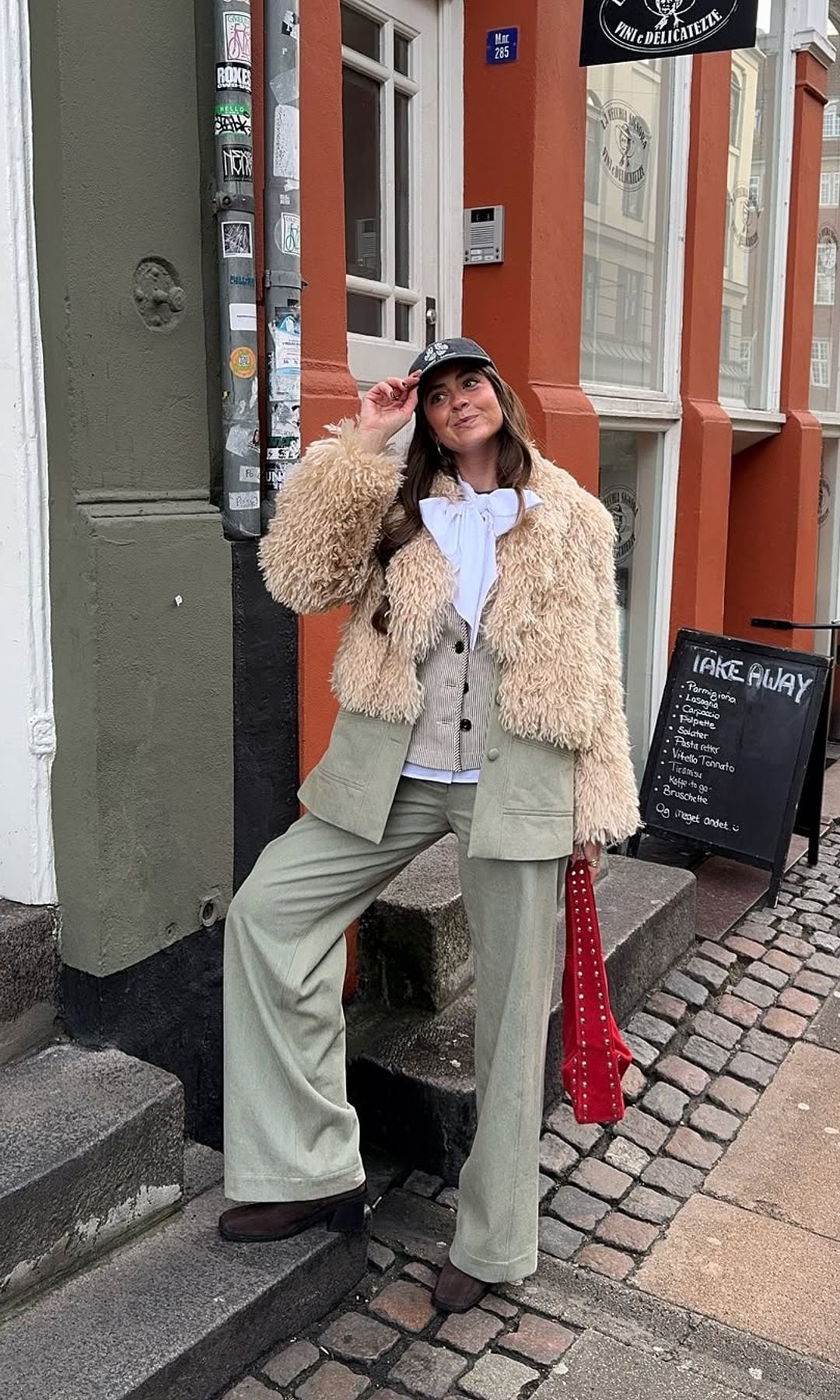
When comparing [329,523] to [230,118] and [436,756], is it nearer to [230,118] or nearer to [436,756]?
[436,756]

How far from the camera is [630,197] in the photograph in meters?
5.86

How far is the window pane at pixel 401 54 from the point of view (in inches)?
175

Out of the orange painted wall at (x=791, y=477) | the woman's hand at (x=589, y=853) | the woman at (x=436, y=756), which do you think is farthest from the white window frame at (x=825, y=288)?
the woman's hand at (x=589, y=853)

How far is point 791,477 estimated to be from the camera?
7.98m

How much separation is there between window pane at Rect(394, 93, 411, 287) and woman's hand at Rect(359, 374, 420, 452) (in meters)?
2.12

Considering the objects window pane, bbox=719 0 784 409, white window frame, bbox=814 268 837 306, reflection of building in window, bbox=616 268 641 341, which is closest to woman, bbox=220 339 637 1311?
reflection of building in window, bbox=616 268 641 341

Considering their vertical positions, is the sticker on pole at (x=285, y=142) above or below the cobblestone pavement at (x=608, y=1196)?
above

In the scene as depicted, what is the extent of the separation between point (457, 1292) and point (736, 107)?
6.42m

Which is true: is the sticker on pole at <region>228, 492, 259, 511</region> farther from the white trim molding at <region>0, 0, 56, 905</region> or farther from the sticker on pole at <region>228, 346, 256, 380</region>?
the white trim molding at <region>0, 0, 56, 905</region>

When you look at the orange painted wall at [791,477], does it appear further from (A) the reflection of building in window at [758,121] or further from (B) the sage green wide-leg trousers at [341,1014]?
(B) the sage green wide-leg trousers at [341,1014]

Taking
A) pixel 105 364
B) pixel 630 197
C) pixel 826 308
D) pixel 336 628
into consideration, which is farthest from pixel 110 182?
pixel 826 308

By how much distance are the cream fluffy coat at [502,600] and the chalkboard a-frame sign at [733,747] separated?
2.72m

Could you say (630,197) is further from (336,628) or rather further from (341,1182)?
(341,1182)

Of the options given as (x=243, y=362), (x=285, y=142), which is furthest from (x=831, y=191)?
(x=243, y=362)
